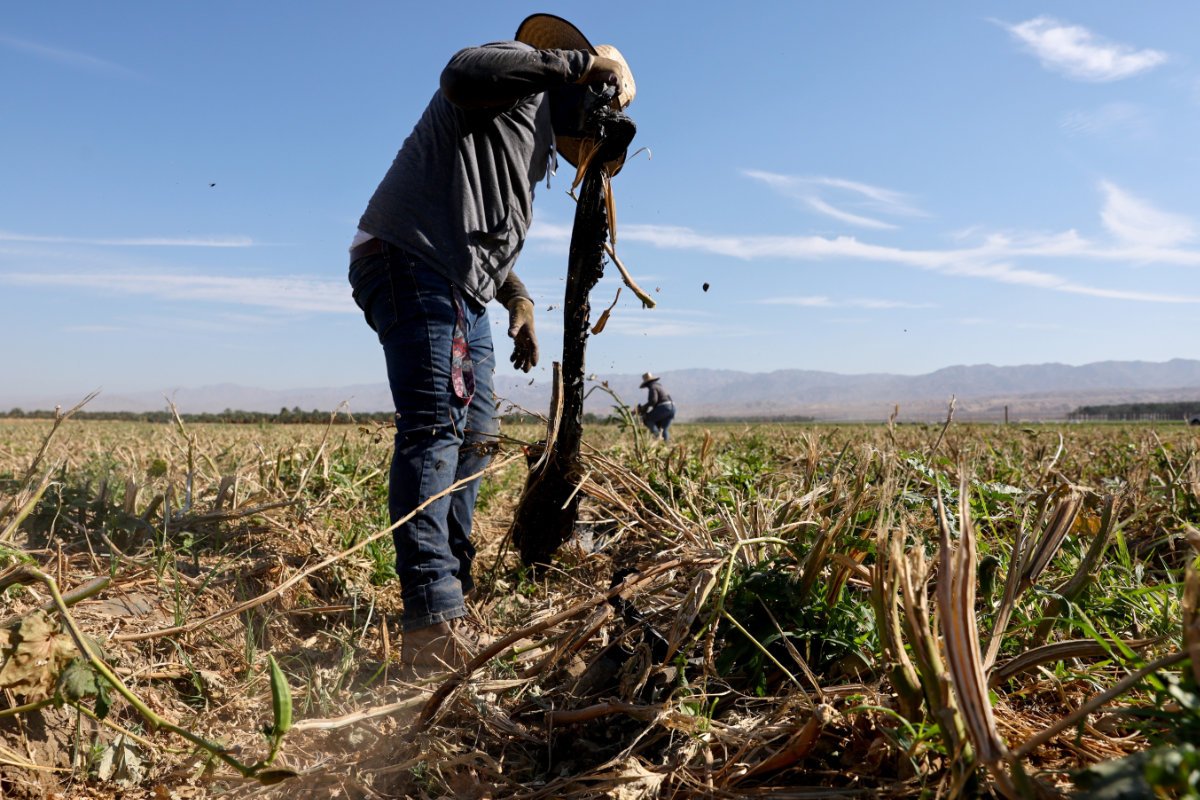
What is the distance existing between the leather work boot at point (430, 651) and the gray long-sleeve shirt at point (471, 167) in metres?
1.06

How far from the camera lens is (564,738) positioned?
5.87 ft

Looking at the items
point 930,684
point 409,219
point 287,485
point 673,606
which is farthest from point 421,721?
point 287,485

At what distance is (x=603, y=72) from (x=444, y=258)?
793 mm

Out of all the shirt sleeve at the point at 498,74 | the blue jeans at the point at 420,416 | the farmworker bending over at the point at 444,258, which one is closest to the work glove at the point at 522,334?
the farmworker bending over at the point at 444,258

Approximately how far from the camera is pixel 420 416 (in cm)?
242

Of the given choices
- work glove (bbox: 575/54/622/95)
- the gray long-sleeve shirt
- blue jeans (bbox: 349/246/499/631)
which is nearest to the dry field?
blue jeans (bbox: 349/246/499/631)

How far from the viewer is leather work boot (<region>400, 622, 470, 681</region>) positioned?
7.47 feet

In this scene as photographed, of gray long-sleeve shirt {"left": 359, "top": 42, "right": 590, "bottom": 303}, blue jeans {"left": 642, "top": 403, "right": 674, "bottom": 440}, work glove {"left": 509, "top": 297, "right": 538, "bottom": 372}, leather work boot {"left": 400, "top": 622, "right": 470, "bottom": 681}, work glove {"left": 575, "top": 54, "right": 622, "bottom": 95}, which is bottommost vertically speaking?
leather work boot {"left": 400, "top": 622, "right": 470, "bottom": 681}

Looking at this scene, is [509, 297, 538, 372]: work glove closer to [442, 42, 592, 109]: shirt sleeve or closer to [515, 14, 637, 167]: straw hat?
[515, 14, 637, 167]: straw hat

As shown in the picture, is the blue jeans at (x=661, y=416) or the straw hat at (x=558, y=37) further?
the blue jeans at (x=661, y=416)

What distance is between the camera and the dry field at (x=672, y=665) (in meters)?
1.23

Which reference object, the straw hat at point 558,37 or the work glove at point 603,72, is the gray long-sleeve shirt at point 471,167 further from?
the straw hat at point 558,37

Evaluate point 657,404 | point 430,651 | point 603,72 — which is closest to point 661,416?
point 657,404

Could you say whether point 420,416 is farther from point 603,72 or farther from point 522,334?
point 603,72
